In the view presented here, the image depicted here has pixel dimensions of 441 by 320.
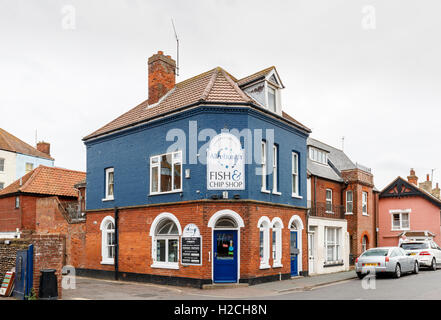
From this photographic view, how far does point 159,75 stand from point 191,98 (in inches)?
149

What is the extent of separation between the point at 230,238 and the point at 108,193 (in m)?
8.02

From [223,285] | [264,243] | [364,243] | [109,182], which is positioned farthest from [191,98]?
[364,243]

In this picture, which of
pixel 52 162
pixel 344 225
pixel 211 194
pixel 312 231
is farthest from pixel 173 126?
pixel 52 162

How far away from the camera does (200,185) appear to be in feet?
59.9

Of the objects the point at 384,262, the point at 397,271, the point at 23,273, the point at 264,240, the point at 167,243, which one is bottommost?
the point at 397,271

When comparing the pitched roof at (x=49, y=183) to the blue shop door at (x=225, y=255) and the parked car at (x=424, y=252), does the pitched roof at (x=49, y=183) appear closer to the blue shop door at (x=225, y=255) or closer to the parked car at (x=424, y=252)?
the blue shop door at (x=225, y=255)

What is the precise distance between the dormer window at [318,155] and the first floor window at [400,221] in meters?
11.3

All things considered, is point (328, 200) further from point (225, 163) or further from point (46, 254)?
point (46, 254)

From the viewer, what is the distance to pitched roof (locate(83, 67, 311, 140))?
753 inches

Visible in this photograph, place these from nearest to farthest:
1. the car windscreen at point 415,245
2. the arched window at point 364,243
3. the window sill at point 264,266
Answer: the window sill at point 264,266
the car windscreen at point 415,245
the arched window at point 364,243

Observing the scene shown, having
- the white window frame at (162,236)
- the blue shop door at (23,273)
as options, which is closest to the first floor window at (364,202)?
the white window frame at (162,236)

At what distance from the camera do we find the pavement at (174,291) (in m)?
15.2

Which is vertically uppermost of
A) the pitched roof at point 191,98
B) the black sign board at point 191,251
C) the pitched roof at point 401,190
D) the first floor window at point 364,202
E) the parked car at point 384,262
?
the pitched roof at point 191,98

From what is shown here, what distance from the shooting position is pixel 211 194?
18094 mm
